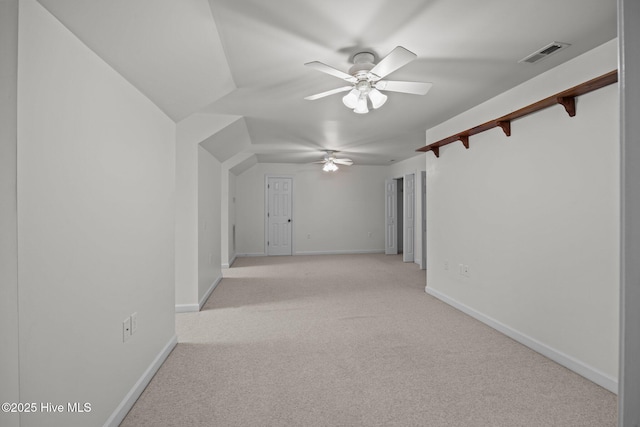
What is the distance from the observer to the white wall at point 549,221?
2.26 m

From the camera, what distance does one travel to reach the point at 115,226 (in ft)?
6.20

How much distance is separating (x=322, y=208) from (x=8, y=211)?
7.48 m

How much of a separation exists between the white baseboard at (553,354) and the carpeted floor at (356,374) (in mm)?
63

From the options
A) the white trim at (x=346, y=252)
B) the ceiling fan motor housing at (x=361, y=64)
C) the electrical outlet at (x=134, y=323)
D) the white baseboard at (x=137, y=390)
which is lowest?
the white baseboard at (x=137, y=390)

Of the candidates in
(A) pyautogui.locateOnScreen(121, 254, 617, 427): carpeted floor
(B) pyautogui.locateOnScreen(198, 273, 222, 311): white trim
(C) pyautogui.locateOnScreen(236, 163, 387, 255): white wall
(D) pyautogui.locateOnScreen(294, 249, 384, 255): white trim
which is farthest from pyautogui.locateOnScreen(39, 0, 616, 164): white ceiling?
(D) pyautogui.locateOnScreen(294, 249, 384, 255): white trim

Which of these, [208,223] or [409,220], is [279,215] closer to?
[409,220]

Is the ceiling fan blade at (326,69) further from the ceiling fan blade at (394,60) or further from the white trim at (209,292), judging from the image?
the white trim at (209,292)

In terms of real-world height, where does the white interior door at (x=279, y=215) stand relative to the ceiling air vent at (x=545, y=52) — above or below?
below

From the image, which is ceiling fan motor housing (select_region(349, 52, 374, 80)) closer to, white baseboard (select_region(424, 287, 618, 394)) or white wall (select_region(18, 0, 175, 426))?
white wall (select_region(18, 0, 175, 426))

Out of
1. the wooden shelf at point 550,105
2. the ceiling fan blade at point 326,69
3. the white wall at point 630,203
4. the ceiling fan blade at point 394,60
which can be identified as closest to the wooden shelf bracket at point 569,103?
the wooden shelf at point 550,105

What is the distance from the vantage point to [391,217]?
8.73 metres

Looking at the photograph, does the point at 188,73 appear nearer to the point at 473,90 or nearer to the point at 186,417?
the point at 186,417

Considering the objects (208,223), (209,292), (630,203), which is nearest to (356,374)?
(630,203)

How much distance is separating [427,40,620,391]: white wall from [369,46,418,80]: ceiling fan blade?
4.53ft
